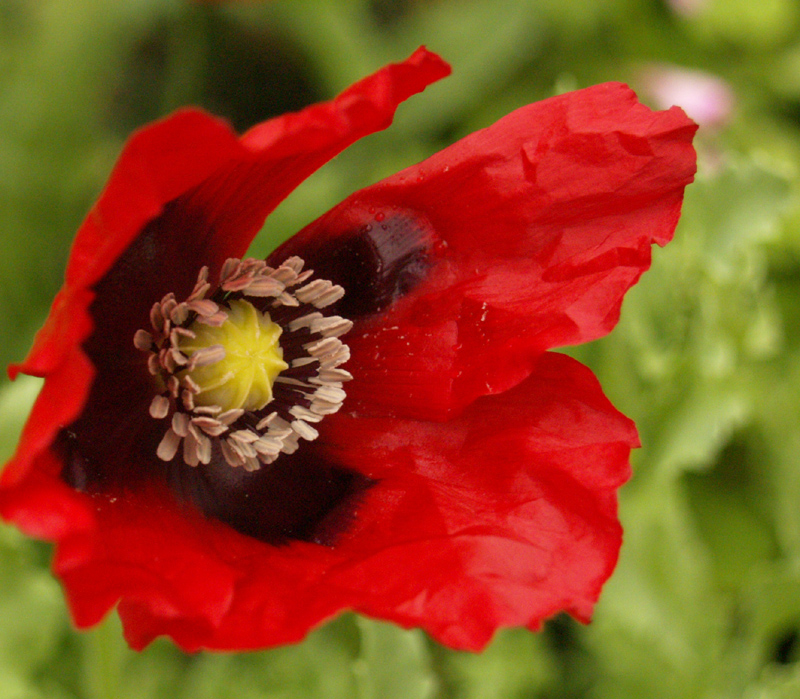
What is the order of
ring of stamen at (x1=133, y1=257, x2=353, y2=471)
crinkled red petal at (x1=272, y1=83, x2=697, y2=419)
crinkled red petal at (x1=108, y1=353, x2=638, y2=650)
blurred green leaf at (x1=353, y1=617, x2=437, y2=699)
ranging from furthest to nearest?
blurred green leaf at (x1=353, y1=617, x2=437, y2=699)
ring of stamen at (x1=133, y1=257, x2=353, y2=471)
crinkled red petal at (x1=272, y1=83, x2=697, y2=419)
crinkled red petal at (x1=108, y1=353, x2=638, y2=650)

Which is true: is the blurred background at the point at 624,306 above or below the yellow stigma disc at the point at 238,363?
below

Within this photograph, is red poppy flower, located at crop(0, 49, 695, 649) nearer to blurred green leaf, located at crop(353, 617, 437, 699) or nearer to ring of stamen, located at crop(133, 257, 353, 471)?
ring of stamen, located at crop(133, 257, 353, 471)

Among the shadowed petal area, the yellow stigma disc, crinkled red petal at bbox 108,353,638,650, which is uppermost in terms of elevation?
the shadowed petal area

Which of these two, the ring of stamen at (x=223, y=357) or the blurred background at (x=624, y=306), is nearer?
the ring of stamen at (x=223, y=357)

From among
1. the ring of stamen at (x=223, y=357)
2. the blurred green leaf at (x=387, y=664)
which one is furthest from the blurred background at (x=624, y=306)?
the ring of stamen at (x=223, y=357)

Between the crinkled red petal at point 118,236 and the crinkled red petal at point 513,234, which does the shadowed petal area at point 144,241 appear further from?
the crinkled red petal at point 513,234

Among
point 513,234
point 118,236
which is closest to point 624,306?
point 513,234

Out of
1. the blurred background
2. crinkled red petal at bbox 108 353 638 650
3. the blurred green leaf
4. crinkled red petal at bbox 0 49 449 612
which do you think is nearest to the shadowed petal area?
crinkled red petal at bbox 0 49 449 612

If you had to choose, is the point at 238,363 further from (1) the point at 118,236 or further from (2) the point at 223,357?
(1) the point at 118,236
